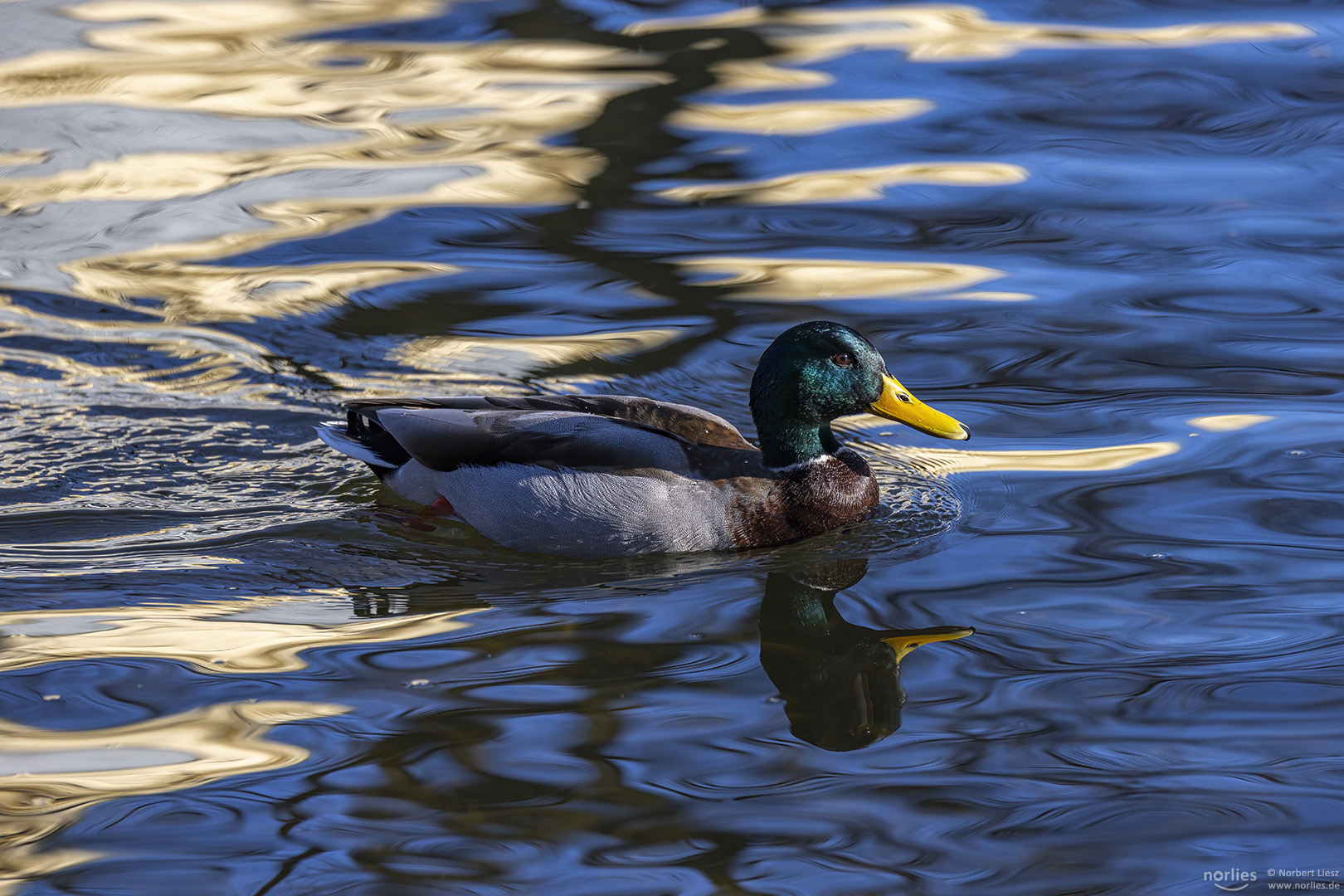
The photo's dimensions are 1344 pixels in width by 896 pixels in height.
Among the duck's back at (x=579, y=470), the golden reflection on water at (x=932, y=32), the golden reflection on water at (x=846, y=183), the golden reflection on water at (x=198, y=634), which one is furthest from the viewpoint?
the golden reflection on water at (x=932, y=32)

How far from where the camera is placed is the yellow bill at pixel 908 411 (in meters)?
6.04

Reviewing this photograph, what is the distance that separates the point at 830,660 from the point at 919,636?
1.06ft

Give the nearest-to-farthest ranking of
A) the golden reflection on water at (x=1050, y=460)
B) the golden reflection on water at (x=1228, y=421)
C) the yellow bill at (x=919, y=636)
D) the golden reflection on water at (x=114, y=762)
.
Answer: the golden reflection on water at (x=114, y=762) < the yellow bill at (x=919, y=636) < the golden reflection on water at (x=1050, y=460) < the golden reflection on water at (x=1228, y=421)

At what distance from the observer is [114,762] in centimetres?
421

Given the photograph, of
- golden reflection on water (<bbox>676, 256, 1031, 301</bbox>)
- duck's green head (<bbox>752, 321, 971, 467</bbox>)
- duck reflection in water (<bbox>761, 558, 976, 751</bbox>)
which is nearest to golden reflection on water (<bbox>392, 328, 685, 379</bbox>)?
golden reflection on water (<bbox>676, 256, 1031, 301</bbox>)

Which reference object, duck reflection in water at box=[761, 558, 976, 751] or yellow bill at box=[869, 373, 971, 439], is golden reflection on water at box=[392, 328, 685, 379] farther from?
duck reflection in water at box=[761, 558, 976, 751]

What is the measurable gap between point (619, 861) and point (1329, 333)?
5260 mm

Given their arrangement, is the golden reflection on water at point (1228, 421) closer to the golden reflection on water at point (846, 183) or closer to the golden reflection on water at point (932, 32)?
the golden reflection on water at point (846, 183)

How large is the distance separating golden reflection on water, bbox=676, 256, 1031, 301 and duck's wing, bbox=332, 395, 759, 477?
203cm

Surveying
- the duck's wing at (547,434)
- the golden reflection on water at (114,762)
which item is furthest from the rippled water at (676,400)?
the duck's wing at (547,434)

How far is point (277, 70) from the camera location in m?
12.0

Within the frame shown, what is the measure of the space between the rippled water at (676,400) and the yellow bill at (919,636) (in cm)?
2

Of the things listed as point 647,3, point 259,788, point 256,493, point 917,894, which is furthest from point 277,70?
point 917,894

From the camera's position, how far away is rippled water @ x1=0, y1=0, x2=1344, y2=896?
400cm
